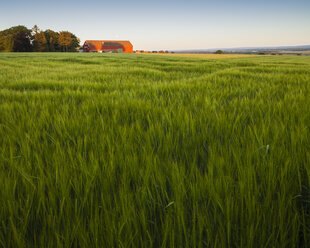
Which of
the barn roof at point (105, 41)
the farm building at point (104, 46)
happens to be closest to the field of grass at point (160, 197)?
the farm building at point (104, 46)

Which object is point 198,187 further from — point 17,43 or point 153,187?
point 17,43

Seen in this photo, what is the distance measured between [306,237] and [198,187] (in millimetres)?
278

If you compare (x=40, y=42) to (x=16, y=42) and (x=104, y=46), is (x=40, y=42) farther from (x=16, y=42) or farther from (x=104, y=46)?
(x=104, y=46)

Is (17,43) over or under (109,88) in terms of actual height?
over

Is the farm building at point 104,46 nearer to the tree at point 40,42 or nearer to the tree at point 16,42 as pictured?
the tree at point 40,42

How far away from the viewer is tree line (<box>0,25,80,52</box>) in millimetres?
56281

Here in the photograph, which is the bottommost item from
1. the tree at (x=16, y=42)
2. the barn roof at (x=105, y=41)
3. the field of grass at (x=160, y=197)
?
the field of grass at (x=160, y=197)

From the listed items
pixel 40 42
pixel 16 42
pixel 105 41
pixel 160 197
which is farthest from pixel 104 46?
pixel 160 197

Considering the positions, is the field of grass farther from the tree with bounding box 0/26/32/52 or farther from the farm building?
the farm building

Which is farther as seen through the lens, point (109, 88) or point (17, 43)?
point (17, 43)

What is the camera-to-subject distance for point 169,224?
476mm

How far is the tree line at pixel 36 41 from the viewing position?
56.3m

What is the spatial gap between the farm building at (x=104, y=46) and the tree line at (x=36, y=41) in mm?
10904

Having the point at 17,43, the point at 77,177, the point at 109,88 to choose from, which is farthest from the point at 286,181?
the point at 17,43
